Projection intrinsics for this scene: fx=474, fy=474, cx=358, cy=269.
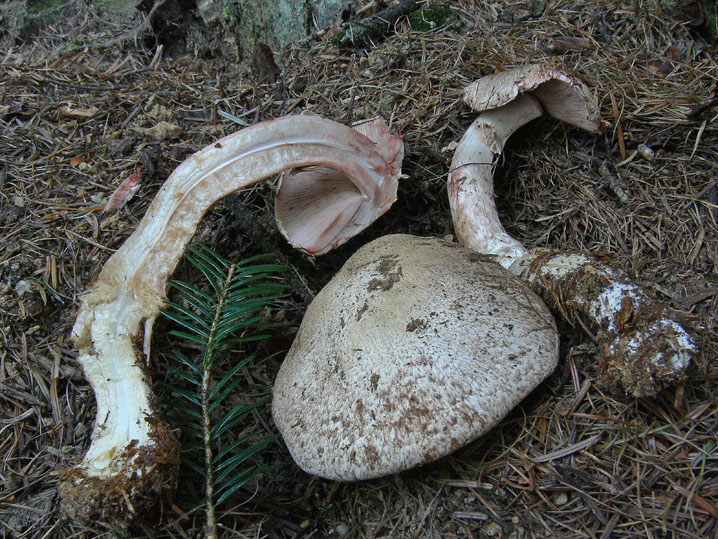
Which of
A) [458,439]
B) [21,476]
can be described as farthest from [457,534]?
[21,476]

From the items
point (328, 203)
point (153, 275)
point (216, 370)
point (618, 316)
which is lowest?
point (618, 316)

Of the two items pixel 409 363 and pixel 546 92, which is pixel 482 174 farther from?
pixel 409 363

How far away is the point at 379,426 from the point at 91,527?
1.01m

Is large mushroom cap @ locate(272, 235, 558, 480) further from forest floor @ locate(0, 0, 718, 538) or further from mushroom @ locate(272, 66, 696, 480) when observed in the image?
forest floor @ locate(0, 0, 718, 538)

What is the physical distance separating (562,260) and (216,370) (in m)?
1.49

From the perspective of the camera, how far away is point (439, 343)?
1.61 meters

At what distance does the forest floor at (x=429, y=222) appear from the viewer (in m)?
1.53

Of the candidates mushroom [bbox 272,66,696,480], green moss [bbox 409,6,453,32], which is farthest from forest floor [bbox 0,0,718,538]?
mushroom [bbox 272,66,696,480]

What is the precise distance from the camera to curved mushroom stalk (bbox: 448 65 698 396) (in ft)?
5.07

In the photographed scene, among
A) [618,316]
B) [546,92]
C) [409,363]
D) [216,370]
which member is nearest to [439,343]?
[409,363]

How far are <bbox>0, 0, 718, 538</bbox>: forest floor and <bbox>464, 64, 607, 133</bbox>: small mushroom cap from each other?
0.54 feet

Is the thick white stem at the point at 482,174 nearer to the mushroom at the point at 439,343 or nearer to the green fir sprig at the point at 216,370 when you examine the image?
the mushroom at the point at 439,343

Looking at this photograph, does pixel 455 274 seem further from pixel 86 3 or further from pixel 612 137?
pixel 86 3

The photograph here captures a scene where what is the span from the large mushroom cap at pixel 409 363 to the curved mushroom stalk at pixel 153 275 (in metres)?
0.44
